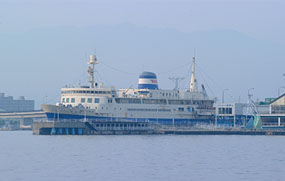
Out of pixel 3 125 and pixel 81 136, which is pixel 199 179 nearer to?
pixel 81 136

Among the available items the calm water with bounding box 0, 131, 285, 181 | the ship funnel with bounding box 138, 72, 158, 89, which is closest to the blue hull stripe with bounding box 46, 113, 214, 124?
the ship funnel with bounding box 138, 72, 158, 89

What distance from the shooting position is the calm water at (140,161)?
52875 mm

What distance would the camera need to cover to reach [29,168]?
186 ft

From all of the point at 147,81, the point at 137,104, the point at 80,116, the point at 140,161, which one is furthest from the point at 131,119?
the point at 140,161

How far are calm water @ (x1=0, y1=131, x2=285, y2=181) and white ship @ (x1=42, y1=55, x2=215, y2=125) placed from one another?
1896 cm

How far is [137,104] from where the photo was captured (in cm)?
11506

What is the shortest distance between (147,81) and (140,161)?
190 ft

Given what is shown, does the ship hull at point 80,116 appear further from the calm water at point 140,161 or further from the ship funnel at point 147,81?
the calm water at point 140,161

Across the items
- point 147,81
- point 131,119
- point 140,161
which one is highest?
point 147,81

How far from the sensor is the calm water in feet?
173

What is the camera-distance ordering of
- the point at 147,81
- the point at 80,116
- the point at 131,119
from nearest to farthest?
the point at 80,116 → the point at 131,119 → the point at 147,81

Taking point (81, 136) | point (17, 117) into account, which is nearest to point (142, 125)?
point (81, 136)

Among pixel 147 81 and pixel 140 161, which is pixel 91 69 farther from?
pixel 140 161

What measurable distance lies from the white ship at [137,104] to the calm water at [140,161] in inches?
747
